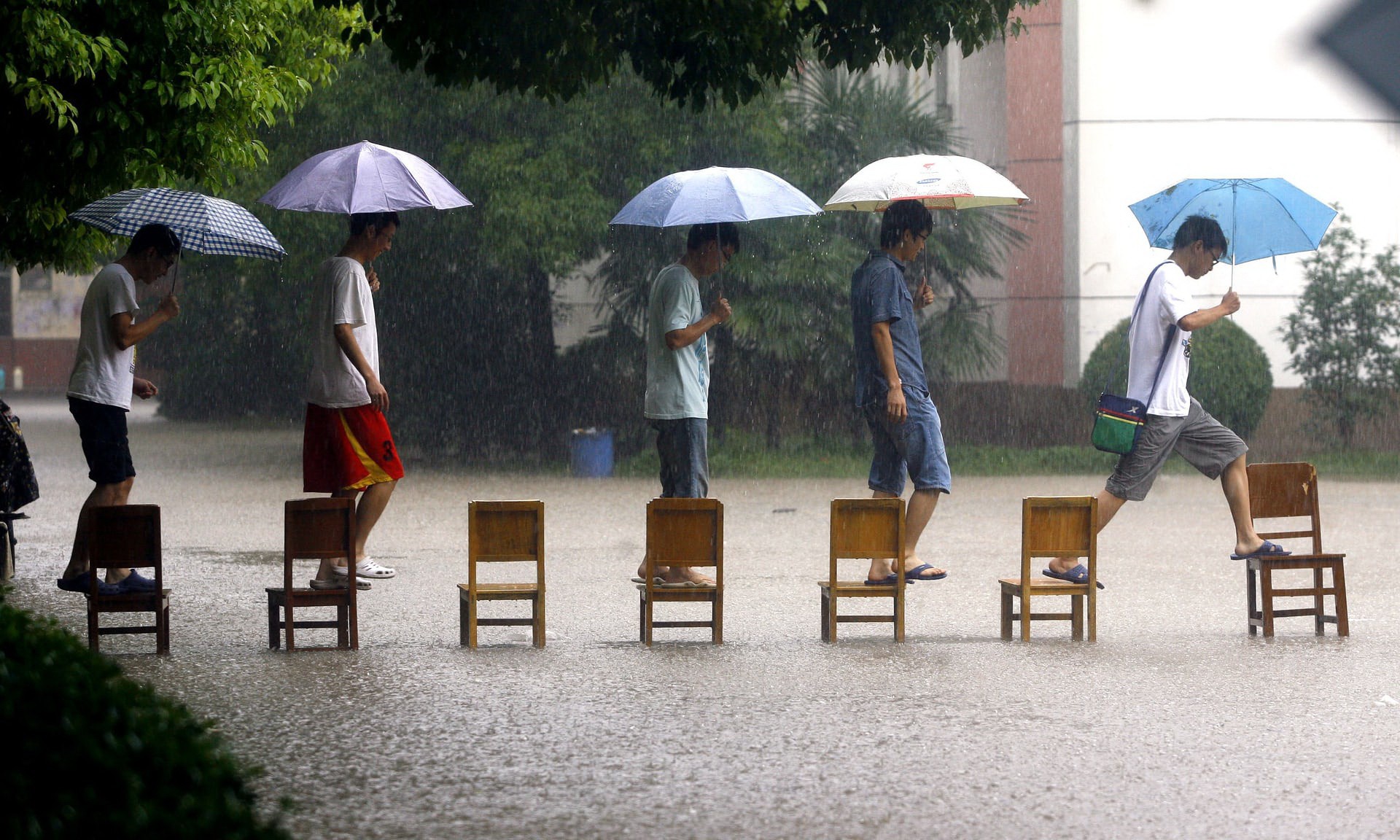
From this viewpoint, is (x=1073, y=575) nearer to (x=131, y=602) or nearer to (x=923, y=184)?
(x=923, y=184)

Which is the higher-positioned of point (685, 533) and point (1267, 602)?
point (685, 533)

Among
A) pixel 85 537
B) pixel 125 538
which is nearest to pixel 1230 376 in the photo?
pixel 85 537

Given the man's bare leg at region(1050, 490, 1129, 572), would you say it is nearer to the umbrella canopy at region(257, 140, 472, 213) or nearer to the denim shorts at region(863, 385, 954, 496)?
the denim shorts at region(863, 385, 954, 496)

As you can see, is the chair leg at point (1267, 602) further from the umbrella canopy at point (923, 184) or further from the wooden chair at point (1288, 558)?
the umbrella canopy at point (923, 184)

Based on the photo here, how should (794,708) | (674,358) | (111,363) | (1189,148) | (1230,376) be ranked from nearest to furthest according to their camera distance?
(794,708)
(111,363)
(674,358)
(1230,376)
(1189,148)

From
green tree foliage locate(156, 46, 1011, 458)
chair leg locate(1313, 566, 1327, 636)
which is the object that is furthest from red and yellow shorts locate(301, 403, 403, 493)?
green tree foliage locate(156, 46, 1011, 458)

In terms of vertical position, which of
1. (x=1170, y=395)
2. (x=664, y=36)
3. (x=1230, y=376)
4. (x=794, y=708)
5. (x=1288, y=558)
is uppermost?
(x=664, y=36)

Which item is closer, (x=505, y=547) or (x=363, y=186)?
(x=505, y=547)

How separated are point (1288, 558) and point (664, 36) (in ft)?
11.4

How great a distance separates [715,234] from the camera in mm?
7938

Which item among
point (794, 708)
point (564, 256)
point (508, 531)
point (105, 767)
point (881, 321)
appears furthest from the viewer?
point (564, 256)

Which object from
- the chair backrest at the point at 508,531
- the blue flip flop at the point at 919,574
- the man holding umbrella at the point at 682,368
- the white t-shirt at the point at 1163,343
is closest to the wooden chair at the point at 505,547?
the chair backrest at the point at 508,531

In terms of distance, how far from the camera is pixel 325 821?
→ 167 inches

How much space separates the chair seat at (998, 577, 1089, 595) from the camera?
6.91m
